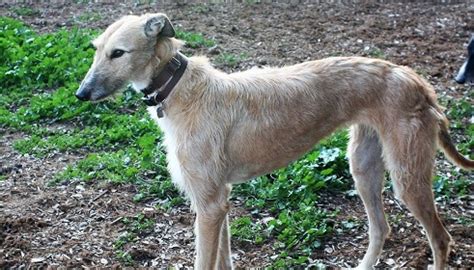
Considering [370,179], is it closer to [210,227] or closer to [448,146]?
[448,146]

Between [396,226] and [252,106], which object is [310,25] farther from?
[252,106]

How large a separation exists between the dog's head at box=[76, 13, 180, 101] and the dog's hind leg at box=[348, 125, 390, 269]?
1461mm

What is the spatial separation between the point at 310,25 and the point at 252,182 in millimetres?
5197

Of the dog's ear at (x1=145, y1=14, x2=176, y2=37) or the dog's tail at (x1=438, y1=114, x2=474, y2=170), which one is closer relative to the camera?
the dog's ear at (x1=145, y1=14, x2=176, y2=37)

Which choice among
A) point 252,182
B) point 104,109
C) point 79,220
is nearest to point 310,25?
point 104,109

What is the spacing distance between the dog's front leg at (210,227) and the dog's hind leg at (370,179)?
1.04 meters

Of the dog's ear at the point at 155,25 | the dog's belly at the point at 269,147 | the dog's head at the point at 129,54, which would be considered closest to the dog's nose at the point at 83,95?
the dog's head at the point at 129,54

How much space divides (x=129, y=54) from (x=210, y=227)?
1.18 metres

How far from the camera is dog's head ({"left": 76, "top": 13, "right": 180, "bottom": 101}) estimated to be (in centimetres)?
387

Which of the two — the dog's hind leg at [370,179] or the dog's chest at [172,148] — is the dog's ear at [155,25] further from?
the dog's hind leg at [370,179]

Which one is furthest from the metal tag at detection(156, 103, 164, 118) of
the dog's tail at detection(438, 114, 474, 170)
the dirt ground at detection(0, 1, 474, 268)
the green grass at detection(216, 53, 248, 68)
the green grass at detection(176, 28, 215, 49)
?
the green grass at detection(176, 28, 215, 49)

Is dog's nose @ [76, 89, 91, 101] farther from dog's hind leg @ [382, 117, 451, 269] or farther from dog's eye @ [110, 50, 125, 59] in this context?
dog's hind leg @ [382, 117, 451, 269]

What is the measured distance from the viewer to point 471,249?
471cm

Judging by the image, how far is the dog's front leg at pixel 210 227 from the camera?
397 cm
